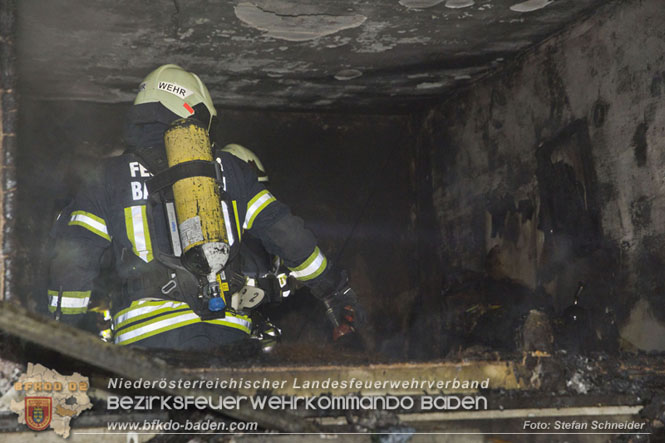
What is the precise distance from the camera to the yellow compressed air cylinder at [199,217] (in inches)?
114

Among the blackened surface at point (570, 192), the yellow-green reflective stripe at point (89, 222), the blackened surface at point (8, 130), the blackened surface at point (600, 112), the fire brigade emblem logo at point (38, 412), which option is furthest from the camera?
the blackened surface at point (570, 192)

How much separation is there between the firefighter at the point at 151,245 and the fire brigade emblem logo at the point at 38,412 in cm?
83

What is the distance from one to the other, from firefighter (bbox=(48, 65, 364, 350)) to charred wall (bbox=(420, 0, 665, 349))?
2.46 metres

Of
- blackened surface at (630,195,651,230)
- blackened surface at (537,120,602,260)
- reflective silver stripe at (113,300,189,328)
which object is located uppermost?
blackened surface at (537,120,602,260)

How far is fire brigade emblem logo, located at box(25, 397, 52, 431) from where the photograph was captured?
7.36 ft

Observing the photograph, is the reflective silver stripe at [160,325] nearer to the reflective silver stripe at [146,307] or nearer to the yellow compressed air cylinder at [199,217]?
the reflective silver stripe at [146,307]

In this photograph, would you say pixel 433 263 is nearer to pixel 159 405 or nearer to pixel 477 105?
pixel 477 105

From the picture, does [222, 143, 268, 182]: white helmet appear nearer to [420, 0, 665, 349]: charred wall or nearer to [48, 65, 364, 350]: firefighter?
[420, 0, 665, 349]: charred wall

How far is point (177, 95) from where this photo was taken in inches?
135

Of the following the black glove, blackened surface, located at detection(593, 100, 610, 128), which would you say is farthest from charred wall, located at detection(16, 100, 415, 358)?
the black glove

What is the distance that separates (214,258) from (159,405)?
0.74 meters

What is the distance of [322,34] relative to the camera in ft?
15.3

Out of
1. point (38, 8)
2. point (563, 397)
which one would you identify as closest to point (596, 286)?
point (563, 397)

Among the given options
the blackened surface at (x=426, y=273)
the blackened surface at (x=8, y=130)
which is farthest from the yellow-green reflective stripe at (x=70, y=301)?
the blackened surface at (x=426, y=273)
